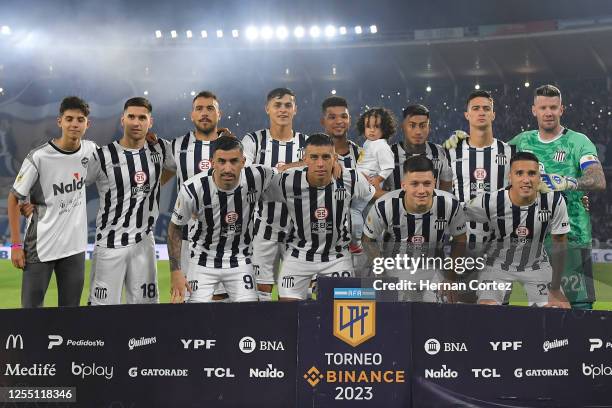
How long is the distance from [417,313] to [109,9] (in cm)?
2223

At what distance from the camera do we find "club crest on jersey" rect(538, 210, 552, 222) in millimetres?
4852

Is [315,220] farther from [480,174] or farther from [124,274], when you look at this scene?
[124,274]

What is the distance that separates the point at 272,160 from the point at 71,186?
151cm

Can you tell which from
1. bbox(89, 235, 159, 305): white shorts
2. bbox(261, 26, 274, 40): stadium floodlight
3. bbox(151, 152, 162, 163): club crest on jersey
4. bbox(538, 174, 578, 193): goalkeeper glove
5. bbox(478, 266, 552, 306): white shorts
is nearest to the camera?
bbox(478, 266, 552, 306): white shorts

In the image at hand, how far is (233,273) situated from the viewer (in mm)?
5055

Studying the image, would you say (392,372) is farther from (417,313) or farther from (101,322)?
(101,322)

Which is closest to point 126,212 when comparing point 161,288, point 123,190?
point 123,190

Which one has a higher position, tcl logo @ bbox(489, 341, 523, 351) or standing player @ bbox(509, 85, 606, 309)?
standing player @ bbox(509, 85, 606, 309)

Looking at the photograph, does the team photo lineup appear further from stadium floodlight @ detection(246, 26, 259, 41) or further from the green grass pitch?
stadium floodlight @ detection(246, 26, 259, 41)

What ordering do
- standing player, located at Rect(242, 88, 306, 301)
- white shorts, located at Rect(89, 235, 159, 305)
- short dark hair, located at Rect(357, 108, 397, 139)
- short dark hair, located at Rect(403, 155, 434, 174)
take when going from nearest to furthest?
short dark hair, located at Rect(403, 155, 434, 174) < white shorts, located at Rect(89, 235, 159, 305) < standing player, located at Rect(242, 88, 306, 301) < short dark hair, located at Rect(357, 108, 397, 139)

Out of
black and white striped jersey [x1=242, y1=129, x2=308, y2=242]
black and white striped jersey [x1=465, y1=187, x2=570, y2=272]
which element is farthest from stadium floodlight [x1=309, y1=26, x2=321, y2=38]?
black and white striped jersey [x1=465, y1=187, x2=570, y2=272]

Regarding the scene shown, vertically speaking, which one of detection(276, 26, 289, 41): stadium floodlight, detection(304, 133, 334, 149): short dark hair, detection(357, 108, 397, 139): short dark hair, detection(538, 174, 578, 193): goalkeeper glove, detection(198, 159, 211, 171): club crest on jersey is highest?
detection(276, 26, 289, 41): stadium floodlight

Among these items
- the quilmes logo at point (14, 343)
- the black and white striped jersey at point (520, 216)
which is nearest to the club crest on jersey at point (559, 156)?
the black and white striped jersey at point (520, 216)

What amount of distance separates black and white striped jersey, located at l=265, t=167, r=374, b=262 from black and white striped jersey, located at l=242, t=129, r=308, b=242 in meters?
0.28
